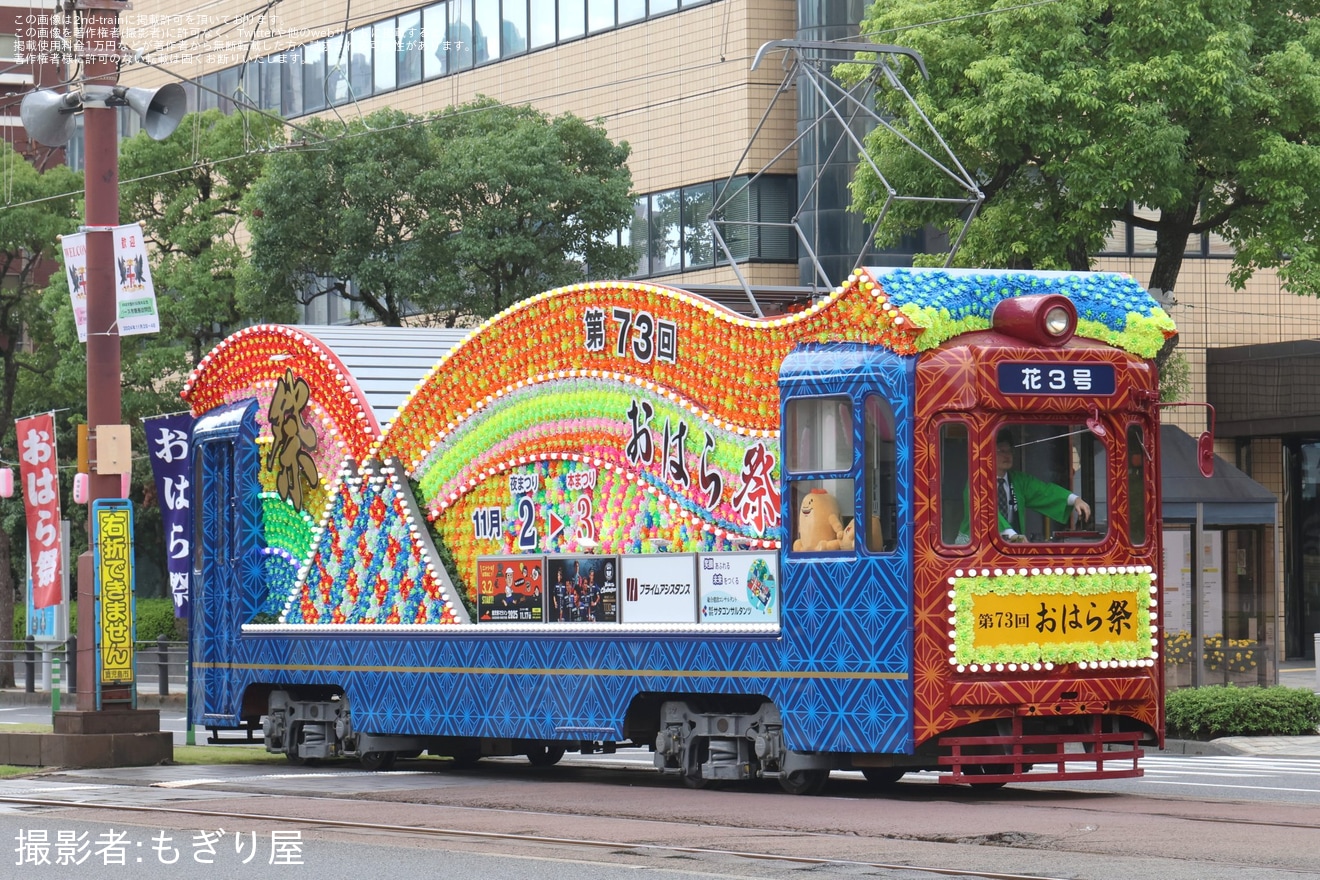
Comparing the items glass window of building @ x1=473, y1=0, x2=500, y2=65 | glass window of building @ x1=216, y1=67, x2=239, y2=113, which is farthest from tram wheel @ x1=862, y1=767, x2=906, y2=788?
glass window of building @ x1=216, y1=67, x2=239, y2=113

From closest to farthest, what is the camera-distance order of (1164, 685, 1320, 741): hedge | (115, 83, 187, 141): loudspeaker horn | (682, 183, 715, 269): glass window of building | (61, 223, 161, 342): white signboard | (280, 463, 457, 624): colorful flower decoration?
(280, 463, 457, 624): colorful flower decoration → (115, 83, 187, 141): loudspeaker horn → (61, 223, 161, 342): white signboard → (1164, 685, 1320, 741): hedge → (682, 183, 715, 269): glass window of building

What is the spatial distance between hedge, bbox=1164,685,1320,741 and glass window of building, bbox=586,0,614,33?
21106 mm

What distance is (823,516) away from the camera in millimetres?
15734

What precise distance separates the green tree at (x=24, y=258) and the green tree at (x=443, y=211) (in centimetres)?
850

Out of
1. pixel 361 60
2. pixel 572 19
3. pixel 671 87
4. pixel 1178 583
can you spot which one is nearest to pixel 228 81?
pixel 361 60

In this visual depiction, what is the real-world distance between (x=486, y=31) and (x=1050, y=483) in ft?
99.1

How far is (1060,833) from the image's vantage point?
12867 mm

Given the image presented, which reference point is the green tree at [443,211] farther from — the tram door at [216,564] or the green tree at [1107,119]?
the tram door at [216,564]

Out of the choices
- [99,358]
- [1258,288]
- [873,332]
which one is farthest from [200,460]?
[1258,288]

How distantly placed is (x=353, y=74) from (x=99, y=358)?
2744 centimetres

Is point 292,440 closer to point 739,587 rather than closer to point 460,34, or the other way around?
point 739,587

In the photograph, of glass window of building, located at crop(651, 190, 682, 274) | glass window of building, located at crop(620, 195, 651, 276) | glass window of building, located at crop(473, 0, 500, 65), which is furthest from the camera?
glass window of building, located at crop(473, 0, 500, 65)

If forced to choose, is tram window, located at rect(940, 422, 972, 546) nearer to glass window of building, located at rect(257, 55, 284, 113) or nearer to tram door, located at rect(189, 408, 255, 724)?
tram door, located at rect(189, 408, 255, 724)

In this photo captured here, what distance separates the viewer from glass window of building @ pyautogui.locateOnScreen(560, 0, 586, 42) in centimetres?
4150
